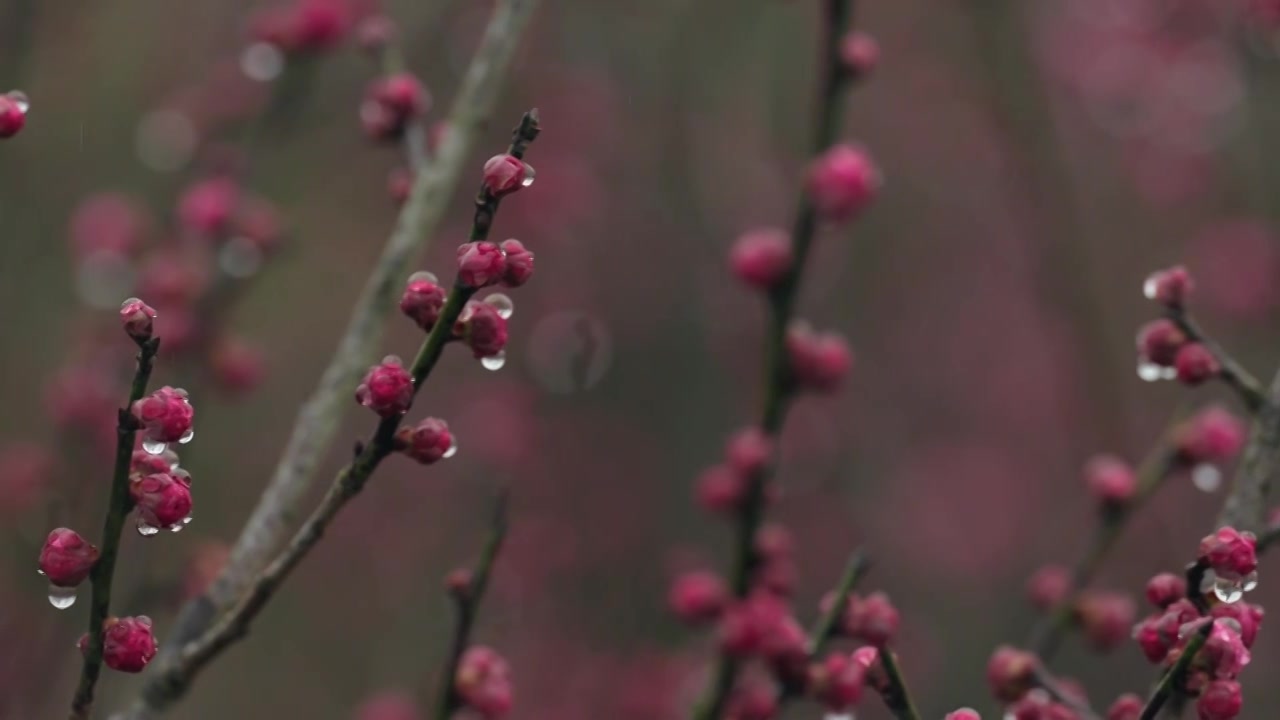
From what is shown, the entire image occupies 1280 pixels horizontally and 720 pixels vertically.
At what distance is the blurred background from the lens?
14.4 ft

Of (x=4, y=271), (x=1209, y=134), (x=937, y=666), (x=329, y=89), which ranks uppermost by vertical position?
(x=1209, y=134)

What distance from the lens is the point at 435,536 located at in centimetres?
493

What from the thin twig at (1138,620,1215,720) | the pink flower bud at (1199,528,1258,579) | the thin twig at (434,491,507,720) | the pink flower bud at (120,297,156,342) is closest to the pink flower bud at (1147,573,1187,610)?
the pink flower bud at (1199,528,1258,579)

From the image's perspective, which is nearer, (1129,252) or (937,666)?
(937,666)

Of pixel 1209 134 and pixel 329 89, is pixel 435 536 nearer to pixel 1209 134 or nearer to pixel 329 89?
pixel 329 89

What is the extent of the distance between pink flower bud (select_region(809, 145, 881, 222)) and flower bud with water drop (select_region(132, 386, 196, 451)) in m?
1.02

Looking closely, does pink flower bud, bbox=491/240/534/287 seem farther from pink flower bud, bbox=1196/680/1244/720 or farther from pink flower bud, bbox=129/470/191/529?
pink flower bud, bbox=1196/680/1244/720

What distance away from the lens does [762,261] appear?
2166 millimetres

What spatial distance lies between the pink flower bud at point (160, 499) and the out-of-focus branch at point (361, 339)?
0.29 meters

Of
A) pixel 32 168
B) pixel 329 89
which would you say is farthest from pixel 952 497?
pixel 32 168

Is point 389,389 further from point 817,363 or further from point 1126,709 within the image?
point 817,363

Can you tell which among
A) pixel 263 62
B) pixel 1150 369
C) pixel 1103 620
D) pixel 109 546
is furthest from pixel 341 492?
pixel 263 62

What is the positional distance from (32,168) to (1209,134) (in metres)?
4.08

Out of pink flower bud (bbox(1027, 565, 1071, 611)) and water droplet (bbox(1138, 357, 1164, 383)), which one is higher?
water droplet (bbox(1138, 357, 1164, 383))
